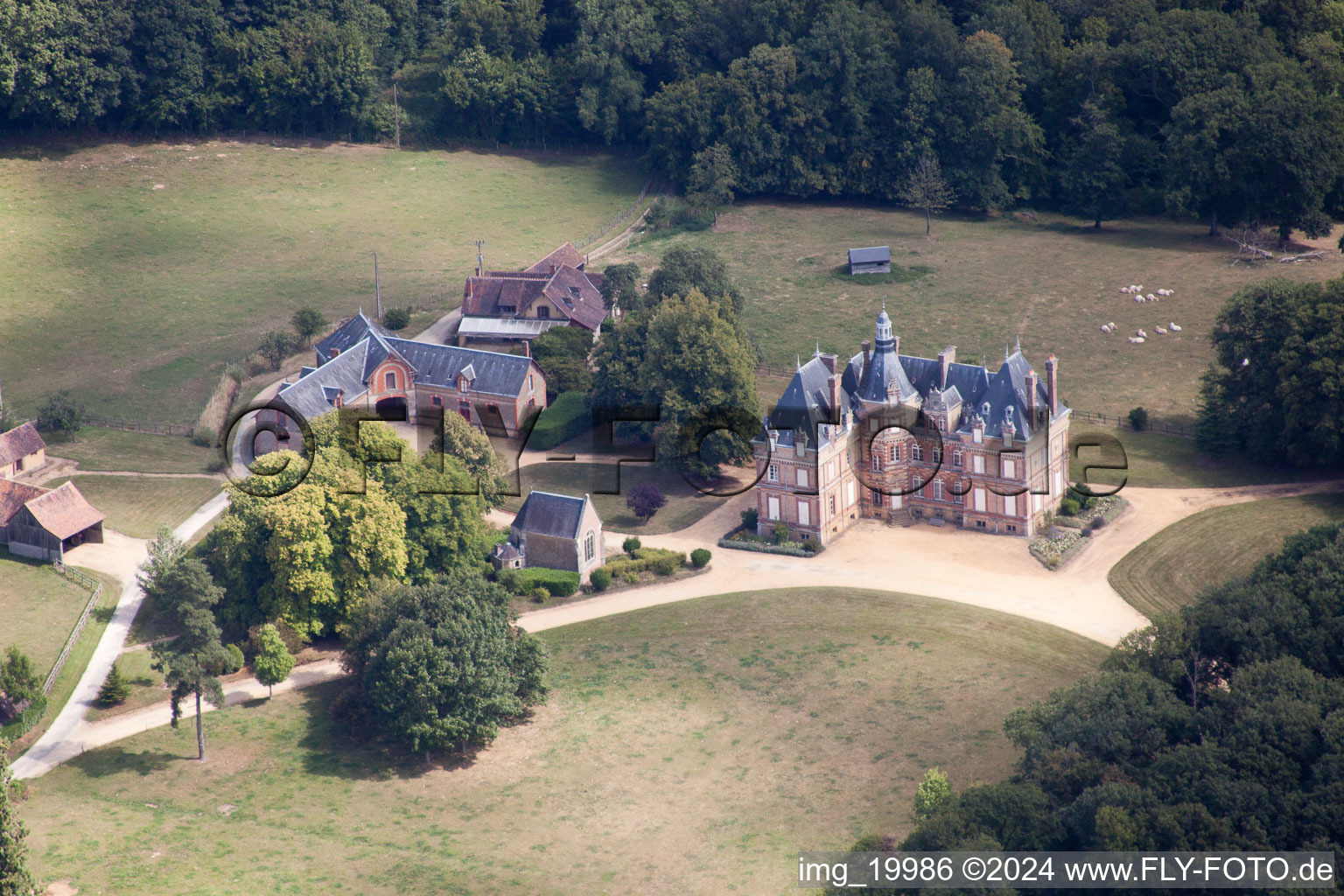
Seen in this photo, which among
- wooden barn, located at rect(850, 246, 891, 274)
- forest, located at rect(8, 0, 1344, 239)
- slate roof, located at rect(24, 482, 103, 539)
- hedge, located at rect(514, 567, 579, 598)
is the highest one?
forest, located at rect(8, 0, 1344, 239)

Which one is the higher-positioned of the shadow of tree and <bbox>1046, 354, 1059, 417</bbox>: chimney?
<bbox>1046, 354, 1059, 417</bbox>: chimney

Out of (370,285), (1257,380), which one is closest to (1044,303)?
(1257,380)

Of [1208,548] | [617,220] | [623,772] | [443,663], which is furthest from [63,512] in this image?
[617,220]

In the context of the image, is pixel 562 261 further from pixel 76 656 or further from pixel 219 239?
pixel 76 656

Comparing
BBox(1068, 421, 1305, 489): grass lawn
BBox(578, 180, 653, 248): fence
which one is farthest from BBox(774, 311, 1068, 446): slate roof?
BBox(578, 180, 653, 248): fence

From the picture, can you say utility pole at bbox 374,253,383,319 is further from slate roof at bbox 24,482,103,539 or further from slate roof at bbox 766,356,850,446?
slate roof at bbox 766,356,850,446

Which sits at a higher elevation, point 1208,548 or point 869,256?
point 869,256
